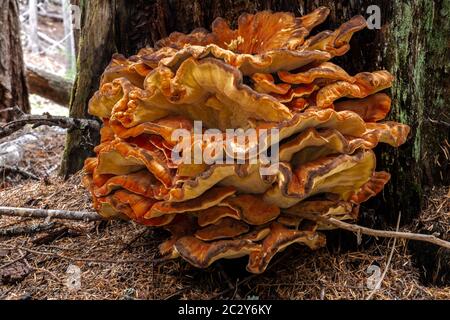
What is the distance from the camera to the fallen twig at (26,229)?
384 centimetres

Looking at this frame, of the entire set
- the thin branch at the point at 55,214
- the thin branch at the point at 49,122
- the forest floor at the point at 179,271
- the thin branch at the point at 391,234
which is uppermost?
the thin branch at the point at 49,122

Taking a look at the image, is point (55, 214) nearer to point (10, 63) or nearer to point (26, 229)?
point (26, 229)

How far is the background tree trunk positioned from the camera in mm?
3299

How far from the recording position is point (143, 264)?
3.40 m

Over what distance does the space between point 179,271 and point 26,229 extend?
1466mm

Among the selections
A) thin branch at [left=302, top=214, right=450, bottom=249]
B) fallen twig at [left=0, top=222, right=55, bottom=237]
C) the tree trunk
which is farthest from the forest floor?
the tree trunk

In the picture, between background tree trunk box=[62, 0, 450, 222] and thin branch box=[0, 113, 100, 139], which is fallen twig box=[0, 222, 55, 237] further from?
background tree trunk box=[62, 0, 450, 222]

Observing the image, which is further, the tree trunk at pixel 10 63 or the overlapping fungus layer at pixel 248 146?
the tree trunk at pixel 10 63

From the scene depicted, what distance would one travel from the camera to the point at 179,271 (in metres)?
3.29

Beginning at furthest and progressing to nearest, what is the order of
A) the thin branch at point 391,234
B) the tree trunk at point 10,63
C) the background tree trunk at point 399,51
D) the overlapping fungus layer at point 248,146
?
the tree trunk at point 10,63 → the background tree trunk at point 399,51 → the thin branch at point 391,234 → the overlapping fungus layer at point 248,146

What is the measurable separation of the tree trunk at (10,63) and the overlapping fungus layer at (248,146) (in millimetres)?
4982

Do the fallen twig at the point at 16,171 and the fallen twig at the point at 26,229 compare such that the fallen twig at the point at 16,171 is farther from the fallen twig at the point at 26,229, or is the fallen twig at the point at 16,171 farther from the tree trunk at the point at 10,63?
the fallen twig at the point at 26,229

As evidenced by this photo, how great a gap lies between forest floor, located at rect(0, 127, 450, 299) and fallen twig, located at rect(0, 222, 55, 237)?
1.5 inches

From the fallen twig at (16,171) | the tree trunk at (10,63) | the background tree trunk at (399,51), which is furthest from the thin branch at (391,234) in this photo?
the tree trunk at (10,63)
